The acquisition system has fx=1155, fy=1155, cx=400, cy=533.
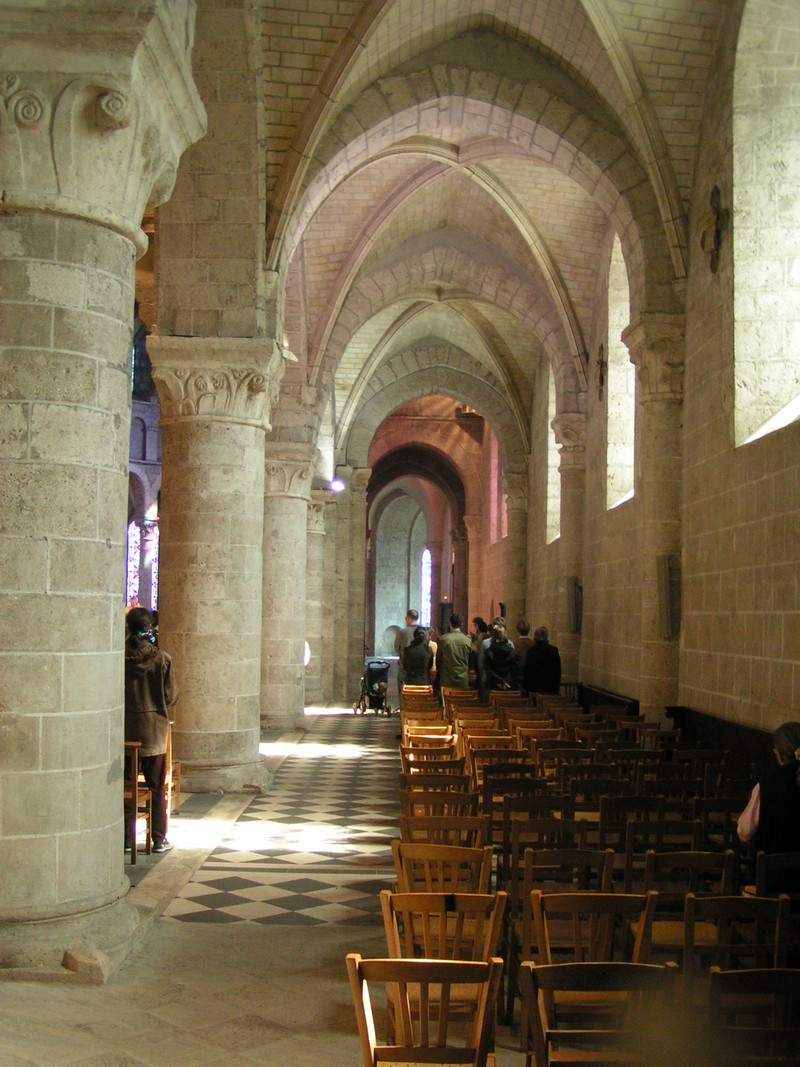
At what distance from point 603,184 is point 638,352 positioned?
1.93m

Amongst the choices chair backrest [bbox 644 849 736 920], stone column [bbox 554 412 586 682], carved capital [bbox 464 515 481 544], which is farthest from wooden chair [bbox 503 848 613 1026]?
carved capital [bbox 464 515 481 544]

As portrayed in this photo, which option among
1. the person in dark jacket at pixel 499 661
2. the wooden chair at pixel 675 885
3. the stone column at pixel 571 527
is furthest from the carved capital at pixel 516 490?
the wooden chair at pixel 675 885

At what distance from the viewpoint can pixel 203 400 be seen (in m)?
10.5

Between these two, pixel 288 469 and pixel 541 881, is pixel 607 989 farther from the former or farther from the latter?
pixel 288 469

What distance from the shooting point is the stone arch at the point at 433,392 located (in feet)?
80.7

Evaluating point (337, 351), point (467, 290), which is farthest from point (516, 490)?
point (337, 351)

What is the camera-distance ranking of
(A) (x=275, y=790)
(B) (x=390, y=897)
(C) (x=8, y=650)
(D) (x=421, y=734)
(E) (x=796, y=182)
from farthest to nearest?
(A) (x=275, y=790) → (E) (x=796, y=182) → (D) (x=421, y=734) → (C) (x=8, y=650) → (B) (x=390, y=897)

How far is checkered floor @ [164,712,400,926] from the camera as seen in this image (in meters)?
6.63

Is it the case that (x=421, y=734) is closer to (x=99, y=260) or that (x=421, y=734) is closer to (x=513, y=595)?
(x=99, y=260)

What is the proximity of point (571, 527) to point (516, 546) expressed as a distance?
6669mm

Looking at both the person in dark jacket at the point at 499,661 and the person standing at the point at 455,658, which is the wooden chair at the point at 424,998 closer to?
the person in dark jacket at the point at 499,661

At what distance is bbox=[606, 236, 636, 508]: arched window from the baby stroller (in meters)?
5.93

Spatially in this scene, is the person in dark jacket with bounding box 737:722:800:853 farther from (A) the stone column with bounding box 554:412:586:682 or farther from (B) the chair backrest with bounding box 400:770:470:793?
(A) the stone column with bounding box 554:412:586:682

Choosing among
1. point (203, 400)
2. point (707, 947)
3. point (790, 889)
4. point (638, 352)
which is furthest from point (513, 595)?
point (707, 947)
